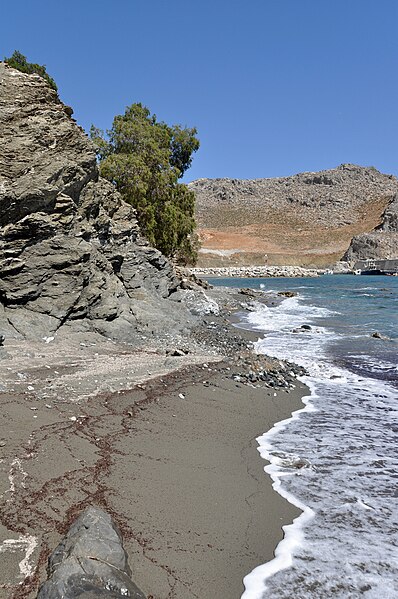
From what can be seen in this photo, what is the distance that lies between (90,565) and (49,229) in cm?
982

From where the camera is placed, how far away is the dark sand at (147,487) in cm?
316

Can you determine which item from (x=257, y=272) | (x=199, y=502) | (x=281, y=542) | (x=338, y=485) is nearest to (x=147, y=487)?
(x=199, y=502)

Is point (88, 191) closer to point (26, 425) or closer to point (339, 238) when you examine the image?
point (26, 425)

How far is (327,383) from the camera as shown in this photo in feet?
31.2

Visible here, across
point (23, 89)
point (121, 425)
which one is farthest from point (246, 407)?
point (23, 89)

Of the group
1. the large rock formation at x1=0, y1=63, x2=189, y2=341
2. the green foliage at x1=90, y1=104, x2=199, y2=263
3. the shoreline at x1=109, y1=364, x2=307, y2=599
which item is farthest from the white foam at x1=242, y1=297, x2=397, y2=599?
the green foliage at x1=90, y1=104, x2=199, y2=263

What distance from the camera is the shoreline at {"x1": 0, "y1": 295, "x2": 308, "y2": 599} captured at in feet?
10.6

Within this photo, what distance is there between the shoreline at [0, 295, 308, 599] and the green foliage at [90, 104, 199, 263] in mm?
18432

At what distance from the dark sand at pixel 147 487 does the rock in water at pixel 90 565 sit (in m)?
0.15

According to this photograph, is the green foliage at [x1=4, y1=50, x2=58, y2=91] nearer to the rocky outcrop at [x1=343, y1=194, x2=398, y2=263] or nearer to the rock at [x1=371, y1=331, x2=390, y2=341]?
the rock at [x1=371, y1=331, x2=390, y2=341]

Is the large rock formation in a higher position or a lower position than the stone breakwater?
higher

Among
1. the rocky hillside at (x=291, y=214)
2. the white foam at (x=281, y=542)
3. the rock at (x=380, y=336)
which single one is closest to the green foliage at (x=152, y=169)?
the rock at (x=380, y=336)

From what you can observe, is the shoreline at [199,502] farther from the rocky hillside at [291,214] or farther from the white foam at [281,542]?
the rocky hillside at [291,214]

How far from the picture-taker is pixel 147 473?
4539 mm
